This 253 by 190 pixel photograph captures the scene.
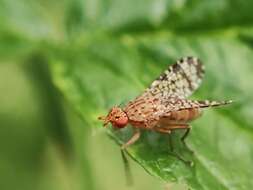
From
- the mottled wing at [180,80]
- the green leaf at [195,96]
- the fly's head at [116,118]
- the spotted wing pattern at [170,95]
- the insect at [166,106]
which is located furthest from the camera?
the mottled wing at [180,80]

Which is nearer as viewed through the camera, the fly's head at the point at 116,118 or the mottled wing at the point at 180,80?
the fly's head at the point at 116,118

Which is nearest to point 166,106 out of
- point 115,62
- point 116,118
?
point 116,118

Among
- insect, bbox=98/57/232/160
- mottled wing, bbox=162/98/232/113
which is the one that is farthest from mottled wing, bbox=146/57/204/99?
mottled wing, bbox=162/98/232/113

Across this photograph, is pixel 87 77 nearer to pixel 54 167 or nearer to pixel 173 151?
pixel 173 151

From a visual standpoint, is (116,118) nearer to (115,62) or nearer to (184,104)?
(184,104)

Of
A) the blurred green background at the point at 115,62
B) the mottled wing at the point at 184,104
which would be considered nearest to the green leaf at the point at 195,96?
the blurred green background at the point at 115,62

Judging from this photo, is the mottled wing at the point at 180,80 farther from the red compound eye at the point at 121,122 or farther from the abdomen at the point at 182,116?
the red compound eye at the point at 121,122

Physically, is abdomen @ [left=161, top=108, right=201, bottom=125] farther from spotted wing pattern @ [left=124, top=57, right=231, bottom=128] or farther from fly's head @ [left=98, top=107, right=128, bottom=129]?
fly's head @ [left=98, top=107, right=128, bottom=129]

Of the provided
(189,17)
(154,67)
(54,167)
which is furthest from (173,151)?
(54,167)
